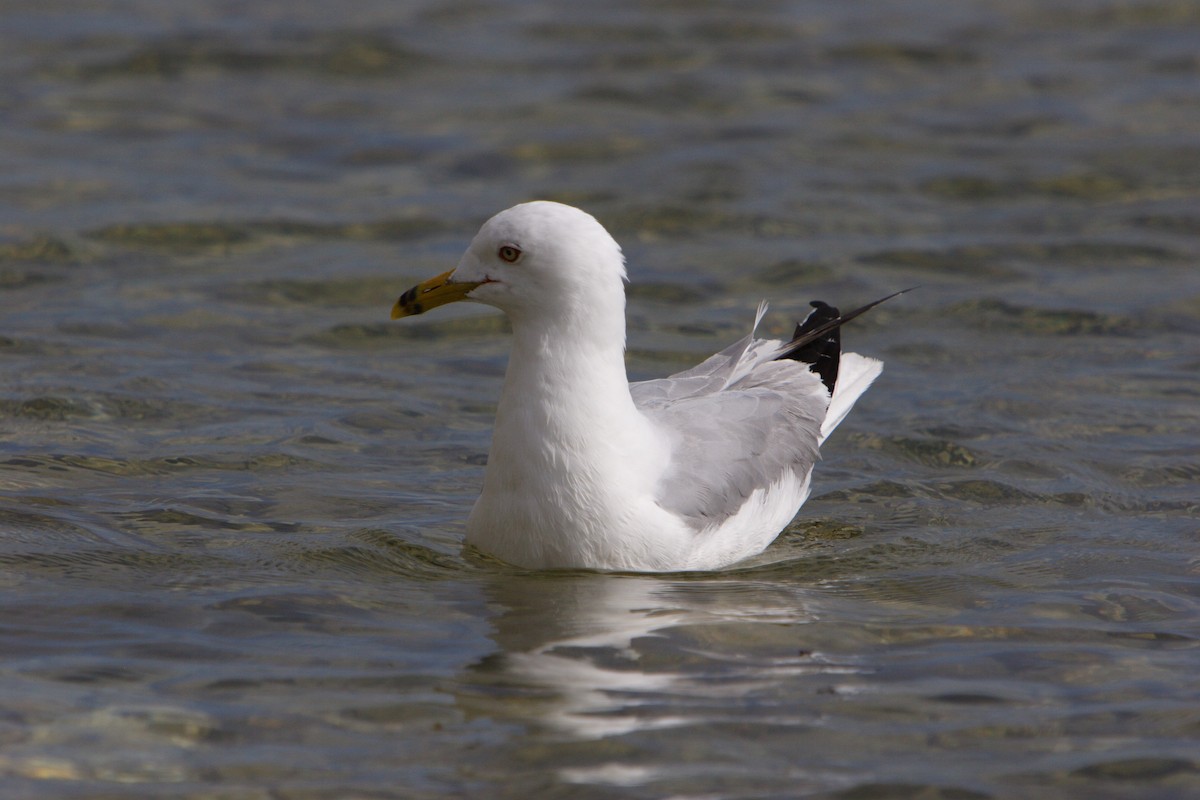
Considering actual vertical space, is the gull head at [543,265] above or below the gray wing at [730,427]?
above

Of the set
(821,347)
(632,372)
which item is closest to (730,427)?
(821,347)

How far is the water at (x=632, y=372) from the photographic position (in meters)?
5.51

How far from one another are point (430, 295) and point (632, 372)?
135 inches

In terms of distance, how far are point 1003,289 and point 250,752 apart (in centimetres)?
758

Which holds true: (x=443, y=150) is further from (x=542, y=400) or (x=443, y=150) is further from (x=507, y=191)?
(x=542, y=400)

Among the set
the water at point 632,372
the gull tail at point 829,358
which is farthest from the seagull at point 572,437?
the gull tail at point 829,358

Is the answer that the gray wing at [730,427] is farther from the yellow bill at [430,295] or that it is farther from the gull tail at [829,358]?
the yellow bill at [430,295]

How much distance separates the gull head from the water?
1.12 m

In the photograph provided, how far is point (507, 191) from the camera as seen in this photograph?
13.2 meters

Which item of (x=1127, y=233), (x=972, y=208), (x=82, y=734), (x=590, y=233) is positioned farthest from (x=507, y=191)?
(x=82, y=734)

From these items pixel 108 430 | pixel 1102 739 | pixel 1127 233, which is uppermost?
pixel 1127 233

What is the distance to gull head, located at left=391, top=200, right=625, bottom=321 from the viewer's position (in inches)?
264

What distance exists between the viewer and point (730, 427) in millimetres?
7562

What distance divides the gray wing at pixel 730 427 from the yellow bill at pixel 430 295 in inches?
43.4
